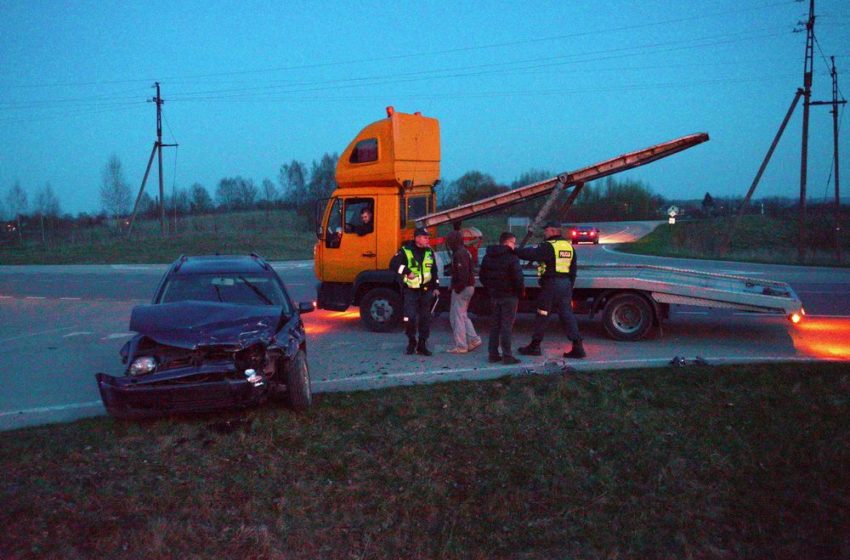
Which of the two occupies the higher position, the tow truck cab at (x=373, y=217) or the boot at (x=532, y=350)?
the tow truck cab at (x=373, y=217)

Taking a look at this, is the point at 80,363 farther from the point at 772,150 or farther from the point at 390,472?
the point at 772,150

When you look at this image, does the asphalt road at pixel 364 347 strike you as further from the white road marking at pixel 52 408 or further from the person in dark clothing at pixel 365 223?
the person in dark clothing at pixel 365 223

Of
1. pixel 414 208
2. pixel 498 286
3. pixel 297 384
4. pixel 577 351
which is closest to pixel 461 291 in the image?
pixel 498 286

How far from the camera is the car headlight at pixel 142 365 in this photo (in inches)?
254

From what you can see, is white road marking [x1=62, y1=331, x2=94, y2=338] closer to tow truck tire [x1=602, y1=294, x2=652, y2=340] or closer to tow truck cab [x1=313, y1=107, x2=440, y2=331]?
tow truck cab [x1=313, y1=107, x2=440, y2=331]

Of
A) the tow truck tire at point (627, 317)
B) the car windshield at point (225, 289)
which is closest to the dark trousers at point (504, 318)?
the tow truck tire at point (627, 317)

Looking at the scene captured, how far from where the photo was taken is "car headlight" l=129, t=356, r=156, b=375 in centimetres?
645

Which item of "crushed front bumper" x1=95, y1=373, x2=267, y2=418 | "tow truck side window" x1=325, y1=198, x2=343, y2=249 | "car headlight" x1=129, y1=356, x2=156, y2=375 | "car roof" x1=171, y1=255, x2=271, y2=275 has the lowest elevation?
"crushed front bumper" x1=95, y1=373, x2=267, y2=418

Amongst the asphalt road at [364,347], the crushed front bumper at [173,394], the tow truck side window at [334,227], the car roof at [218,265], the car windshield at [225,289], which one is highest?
the tow truck side window at [334,227]

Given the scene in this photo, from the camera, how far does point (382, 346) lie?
1066cm

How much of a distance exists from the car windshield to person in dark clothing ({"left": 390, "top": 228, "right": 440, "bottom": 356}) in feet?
6.58

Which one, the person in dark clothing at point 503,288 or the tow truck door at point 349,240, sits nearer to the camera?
the person in dark clothing at point 503,288

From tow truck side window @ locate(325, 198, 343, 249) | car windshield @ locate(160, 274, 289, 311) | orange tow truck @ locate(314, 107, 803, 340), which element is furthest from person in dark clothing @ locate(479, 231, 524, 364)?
tow truck side window @ locate(325, 198, 343, 249)

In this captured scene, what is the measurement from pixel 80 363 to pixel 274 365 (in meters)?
4.73
